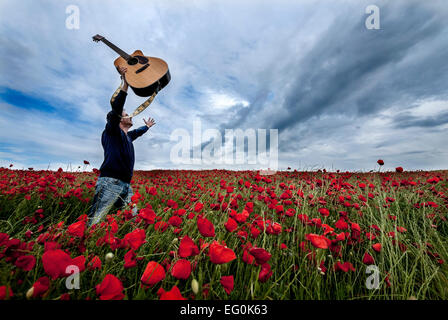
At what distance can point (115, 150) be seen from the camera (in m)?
2.93

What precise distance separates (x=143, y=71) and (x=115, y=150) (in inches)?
91.0

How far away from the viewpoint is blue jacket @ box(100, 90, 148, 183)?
273 centimetres

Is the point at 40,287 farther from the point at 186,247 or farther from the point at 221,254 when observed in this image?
the point at 221,254

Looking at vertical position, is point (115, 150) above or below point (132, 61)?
below

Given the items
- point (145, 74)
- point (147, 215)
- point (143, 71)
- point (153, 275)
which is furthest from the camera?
point (143, 71)

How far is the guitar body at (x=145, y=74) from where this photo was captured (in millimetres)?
3741

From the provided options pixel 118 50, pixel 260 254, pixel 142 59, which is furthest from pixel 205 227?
pixel 118 50

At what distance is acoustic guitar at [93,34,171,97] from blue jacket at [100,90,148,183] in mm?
1212

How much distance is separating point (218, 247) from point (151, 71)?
439 centimetres
